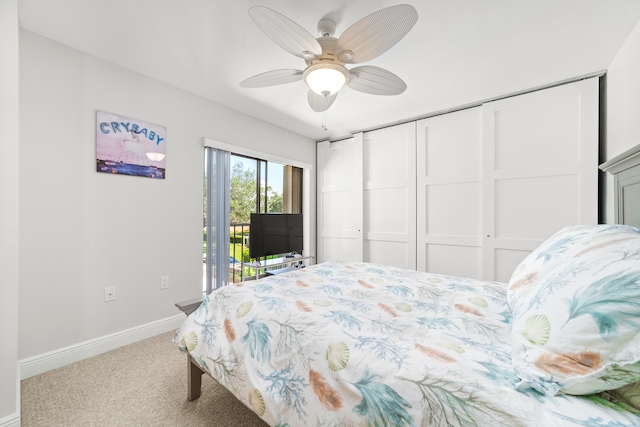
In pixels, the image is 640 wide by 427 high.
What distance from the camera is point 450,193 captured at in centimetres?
324

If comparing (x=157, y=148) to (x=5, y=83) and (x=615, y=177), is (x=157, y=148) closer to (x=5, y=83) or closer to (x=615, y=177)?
(x=5, y=83)

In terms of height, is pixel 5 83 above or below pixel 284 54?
below

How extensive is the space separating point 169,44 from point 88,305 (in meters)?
2.19

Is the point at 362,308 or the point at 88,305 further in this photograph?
the point at 88,305

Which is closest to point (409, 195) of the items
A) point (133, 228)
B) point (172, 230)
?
point (172, 230)

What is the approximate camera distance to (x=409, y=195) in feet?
11.7

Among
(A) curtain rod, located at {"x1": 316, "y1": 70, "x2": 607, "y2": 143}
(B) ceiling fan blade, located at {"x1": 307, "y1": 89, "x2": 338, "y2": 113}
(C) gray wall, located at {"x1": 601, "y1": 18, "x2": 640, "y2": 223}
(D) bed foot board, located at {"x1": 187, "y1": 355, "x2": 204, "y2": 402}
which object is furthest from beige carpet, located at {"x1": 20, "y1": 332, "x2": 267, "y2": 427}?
(A) curtain rod, located at {"x1": 316, "y1": 70, "x2": 607, "y2": 143}

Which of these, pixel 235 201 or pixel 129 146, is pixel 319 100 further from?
pixel 235 201

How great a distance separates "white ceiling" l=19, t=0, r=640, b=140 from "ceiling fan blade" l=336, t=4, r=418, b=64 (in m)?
0.28

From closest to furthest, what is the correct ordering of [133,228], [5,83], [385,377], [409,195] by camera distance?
[385,377] < [5,83] < [133,228] < [409,195]

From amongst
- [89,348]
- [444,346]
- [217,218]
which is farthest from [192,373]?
[217,218]

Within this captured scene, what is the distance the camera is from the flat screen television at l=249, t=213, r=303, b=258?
3316mm

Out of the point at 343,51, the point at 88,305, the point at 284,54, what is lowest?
the point at 88,305

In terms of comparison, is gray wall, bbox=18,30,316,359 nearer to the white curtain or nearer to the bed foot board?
the white curtain
